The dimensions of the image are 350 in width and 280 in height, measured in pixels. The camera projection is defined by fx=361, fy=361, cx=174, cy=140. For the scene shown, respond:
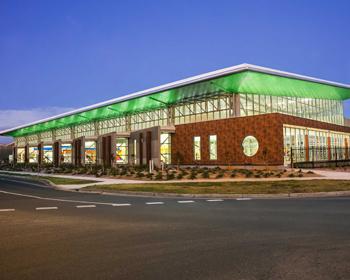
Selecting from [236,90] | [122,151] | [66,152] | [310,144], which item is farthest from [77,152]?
[310,144]

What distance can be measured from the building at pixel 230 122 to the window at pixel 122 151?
15 centimetres

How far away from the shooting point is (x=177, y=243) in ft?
22.4

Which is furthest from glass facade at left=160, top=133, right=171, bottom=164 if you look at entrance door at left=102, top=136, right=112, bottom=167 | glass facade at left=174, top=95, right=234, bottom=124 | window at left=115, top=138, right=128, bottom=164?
entrance door at left=102, top=136, right=112, bottom=167

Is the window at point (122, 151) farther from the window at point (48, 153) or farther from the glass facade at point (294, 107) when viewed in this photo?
the window at point (48, 153)

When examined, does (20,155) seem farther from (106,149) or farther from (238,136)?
(238,136)

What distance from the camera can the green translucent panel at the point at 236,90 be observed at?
3928 cm

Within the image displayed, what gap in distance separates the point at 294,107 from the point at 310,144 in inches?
295

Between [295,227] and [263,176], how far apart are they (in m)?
19.1

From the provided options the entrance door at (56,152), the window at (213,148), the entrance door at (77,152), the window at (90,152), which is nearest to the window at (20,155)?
the entrance door at (56,152)

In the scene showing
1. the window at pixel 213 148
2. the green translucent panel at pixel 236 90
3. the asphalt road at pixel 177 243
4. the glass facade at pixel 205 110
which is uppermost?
the green translucent panel at pixel 236 90

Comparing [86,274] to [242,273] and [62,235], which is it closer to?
[242,273]

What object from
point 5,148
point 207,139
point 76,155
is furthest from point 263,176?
point 5,148

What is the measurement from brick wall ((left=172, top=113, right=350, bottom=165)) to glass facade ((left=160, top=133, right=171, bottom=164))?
0.87 m

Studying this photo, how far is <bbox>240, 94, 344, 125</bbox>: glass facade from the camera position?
4259 cm
